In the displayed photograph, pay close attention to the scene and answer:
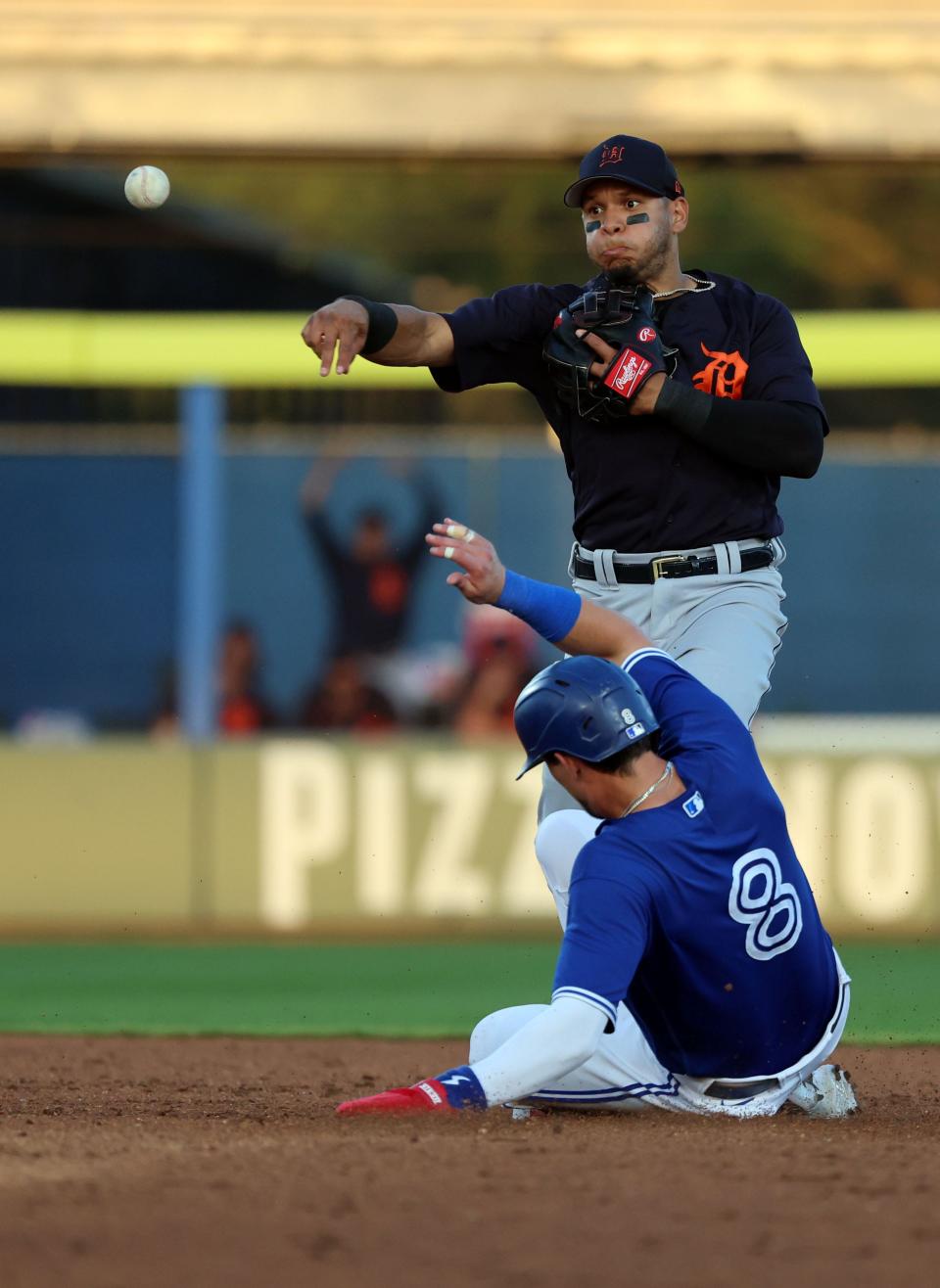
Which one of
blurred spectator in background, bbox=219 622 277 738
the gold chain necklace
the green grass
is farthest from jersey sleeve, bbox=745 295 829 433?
blurred spectator in background, bbox=219 622 277 738

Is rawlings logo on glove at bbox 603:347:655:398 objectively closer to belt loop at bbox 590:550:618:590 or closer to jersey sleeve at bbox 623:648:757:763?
belt loop at bbox 590:550:618:590

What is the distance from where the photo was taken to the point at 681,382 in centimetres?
489

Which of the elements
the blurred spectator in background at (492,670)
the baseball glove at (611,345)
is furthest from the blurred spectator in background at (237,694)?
the baseball glove at (611,345)

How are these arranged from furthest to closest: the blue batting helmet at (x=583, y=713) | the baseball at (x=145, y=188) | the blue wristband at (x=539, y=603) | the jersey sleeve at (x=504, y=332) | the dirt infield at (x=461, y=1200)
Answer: the baseball at (x=145, y=188) < the jersey sleeve at (x=504, y=332) < the blue wristband at (x=539, y=603) < the blue batting helmet at (x=583, y=713) < the dirt infield at (x=461, y=1200)

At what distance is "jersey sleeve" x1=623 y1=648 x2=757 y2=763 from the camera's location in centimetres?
438

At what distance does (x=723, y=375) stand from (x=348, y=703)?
19.3ft

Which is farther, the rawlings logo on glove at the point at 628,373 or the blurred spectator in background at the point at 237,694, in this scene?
the blurred spectator in background at the point at 237,694

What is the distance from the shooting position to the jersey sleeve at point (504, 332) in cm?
515

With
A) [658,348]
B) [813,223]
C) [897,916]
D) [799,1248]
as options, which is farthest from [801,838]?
[813,223]

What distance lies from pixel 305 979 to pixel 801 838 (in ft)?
8.98

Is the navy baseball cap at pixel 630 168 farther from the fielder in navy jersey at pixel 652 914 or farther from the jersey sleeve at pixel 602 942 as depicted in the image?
the jersey sleeve at pixel 602 942

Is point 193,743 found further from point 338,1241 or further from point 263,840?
point 338,1241

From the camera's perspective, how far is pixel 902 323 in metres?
11.8

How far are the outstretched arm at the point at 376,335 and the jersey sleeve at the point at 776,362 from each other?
2.40 feet
